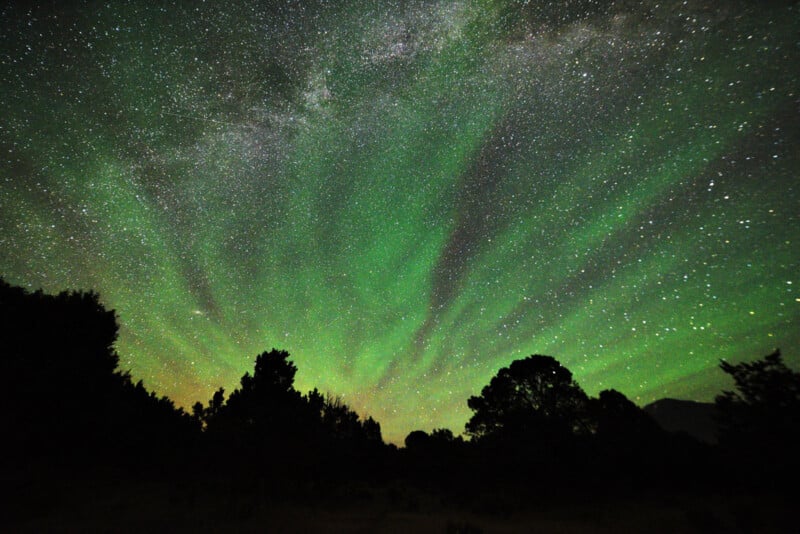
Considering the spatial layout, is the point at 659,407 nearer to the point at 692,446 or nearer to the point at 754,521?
the point at 692,446

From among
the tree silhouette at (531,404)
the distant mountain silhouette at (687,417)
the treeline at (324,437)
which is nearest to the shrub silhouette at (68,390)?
the treeline at (324,437)

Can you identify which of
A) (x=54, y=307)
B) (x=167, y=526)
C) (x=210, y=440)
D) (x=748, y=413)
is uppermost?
(x=54, y=307)

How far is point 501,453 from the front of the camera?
20.7m

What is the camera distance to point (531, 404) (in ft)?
76.4

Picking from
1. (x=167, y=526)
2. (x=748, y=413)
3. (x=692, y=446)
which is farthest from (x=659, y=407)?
(x=167, y=526)

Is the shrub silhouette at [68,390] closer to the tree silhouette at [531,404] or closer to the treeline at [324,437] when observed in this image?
the treeline at [324,437]

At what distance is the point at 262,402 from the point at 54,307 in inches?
581

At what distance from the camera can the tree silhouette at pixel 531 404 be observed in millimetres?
20172

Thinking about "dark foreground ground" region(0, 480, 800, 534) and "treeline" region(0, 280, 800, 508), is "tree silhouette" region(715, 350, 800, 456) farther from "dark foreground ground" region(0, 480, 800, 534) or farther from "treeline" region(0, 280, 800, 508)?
"dark foreground ground" region(0, 480, 800, 534)

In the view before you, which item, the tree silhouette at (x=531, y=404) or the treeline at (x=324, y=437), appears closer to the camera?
the treeline at (x=324, y=437)

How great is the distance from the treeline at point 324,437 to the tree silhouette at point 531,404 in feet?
0.28

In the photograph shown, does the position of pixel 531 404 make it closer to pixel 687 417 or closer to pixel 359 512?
pixel 359 512

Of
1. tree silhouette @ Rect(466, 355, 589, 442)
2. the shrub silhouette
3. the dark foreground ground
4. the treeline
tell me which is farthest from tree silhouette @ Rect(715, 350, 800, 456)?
the shrub silhouette

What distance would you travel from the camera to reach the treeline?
12.8m
